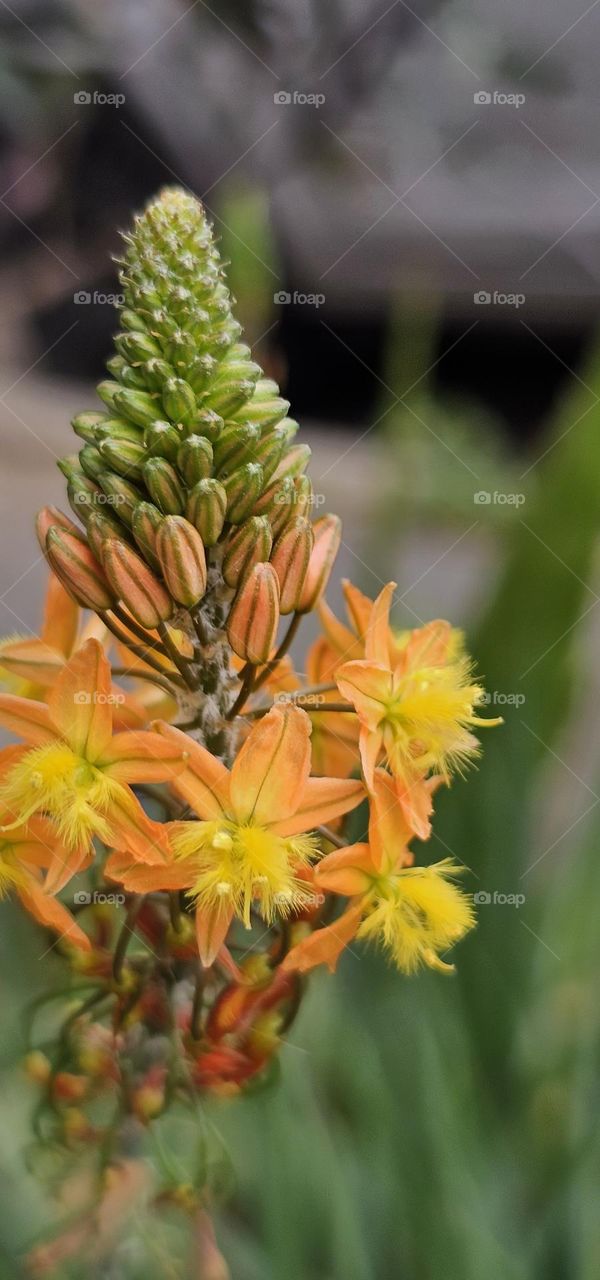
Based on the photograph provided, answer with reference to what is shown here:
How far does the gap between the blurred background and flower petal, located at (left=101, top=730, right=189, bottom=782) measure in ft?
1.19

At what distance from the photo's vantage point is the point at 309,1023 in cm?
138

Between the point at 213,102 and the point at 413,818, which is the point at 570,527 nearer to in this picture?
the point at 413,818

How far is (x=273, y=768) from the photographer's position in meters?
0.63

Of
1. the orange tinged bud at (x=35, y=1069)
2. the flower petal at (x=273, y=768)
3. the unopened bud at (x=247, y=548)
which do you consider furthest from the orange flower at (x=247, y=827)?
the orange tinged bud at (x=35, y=1069)

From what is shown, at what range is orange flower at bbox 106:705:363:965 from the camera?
622 millimetres

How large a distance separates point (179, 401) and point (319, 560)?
0.51 ft

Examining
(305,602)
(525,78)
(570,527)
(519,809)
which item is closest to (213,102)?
(525,78)

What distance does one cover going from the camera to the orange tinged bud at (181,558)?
631 mm

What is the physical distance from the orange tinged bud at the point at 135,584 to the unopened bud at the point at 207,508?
0.04m
